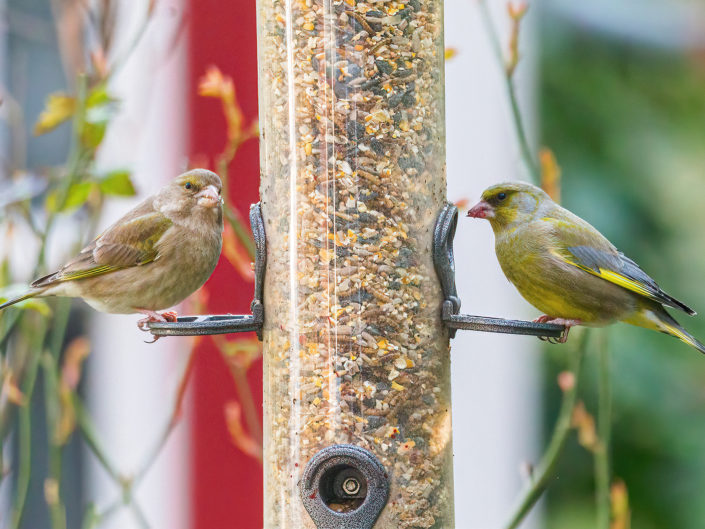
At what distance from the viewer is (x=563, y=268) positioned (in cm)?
279

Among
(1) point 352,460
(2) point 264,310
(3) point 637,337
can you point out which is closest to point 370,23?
(2) point 264,310

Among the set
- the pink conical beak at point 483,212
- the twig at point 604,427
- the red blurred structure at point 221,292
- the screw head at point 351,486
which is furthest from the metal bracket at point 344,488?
the red blurred structure at point 221,292

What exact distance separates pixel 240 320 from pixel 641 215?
255 centimetres

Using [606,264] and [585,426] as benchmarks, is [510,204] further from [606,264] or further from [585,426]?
[585,426]

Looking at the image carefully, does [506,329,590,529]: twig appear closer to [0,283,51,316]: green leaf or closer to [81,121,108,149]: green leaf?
[0,283,51,316]: green leaf

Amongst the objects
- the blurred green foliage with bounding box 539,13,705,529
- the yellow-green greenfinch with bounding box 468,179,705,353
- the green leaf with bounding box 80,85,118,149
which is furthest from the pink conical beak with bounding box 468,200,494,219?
the blurred green foliage with bounding box 539,13,705,529

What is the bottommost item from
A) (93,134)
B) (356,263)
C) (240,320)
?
(240,320)

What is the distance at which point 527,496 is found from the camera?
2.45m

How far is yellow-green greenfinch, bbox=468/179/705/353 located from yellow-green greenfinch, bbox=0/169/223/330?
695 millimetres

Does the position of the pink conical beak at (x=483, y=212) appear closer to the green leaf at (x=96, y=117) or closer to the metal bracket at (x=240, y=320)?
the metal bracket at (x=240, y=320)

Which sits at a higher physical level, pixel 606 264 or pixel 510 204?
pixel 510 204

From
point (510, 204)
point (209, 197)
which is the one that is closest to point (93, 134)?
point (209, 197)

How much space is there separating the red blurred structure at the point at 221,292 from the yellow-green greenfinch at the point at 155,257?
5.56 ft

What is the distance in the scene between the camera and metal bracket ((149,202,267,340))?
2.51m
